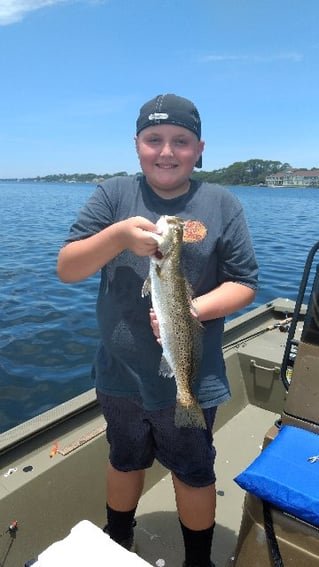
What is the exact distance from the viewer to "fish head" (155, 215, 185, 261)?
7.44 feet

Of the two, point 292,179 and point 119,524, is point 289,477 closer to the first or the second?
point 119,524

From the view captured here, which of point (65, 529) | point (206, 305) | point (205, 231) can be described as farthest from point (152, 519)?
point (205, 231)

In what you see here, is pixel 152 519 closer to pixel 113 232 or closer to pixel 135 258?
pixel 135 258

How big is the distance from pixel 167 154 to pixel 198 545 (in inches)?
92.3

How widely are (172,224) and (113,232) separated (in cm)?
30

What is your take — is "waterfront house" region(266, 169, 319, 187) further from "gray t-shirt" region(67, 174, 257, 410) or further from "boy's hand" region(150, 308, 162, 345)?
"boy's hand" region(150, 308, 162, 345)

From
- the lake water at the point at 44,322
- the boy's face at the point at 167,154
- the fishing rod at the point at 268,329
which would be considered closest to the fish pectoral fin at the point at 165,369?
the boy's face at the point at 167,154

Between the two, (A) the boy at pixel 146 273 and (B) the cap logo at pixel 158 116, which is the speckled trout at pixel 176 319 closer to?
(A) the boy at pixel 146 273

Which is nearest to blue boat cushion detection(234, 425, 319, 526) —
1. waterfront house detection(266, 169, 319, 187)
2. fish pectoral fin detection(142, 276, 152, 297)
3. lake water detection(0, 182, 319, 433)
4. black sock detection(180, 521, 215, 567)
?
black sock detection(180, 521, 215, 567)

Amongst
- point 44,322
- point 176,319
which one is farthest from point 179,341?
point 44,322

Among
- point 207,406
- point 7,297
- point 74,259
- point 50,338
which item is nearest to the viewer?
point 74,259

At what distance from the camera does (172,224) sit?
2.27 metres

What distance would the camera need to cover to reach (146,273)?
2.55 m

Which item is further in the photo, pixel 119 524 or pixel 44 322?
pixel 44 322
